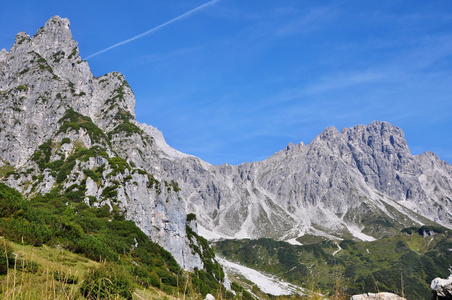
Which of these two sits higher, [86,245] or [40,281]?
[86,245]

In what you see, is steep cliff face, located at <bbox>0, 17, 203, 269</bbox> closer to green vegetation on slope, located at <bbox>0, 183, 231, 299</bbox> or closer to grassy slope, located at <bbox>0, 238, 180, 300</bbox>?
green vegetation on slope, located at <bbox>0, 183, 231, 299</bbox>

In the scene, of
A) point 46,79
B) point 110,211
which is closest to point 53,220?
point 110,211

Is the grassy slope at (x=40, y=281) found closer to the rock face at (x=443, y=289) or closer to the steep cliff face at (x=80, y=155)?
the rock face at (x=443, y=289)

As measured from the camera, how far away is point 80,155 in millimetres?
137375

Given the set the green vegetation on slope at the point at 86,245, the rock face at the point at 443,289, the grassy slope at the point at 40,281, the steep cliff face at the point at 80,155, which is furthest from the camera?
the steep cliff face at the point at 80,155

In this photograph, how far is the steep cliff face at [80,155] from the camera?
10194cm

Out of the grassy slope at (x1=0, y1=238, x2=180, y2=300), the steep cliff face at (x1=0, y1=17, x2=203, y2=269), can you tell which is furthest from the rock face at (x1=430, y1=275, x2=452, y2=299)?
the steep cliff face at (x1=0, y1=17, x2=203, y2=269)

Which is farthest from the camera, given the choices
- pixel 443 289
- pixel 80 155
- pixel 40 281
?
pixel 80 155

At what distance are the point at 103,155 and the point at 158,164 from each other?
216 ft

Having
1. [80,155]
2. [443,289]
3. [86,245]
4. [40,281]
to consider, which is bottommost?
[40,281]

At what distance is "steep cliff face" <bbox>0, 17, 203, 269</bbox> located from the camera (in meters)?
102

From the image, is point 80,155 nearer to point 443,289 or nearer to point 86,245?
point 86,245

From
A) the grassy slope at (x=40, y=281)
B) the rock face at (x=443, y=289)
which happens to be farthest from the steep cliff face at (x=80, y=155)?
the rock face at (x=443, y=289)

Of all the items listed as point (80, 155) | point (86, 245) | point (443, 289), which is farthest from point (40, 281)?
point (80, 155)
